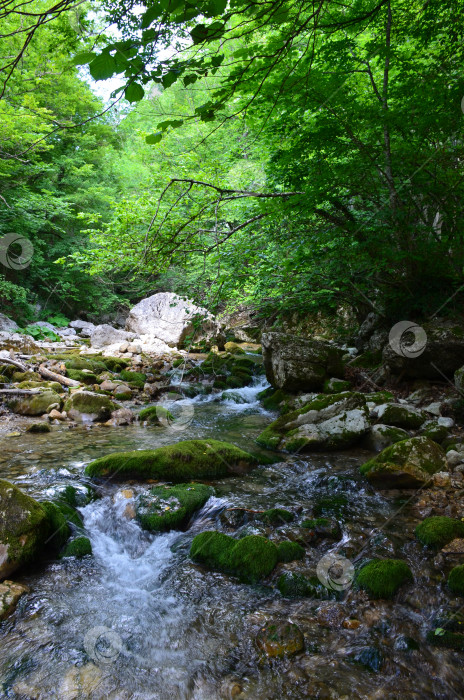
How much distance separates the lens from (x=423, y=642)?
2559 mm

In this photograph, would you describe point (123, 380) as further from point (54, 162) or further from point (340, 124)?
point (54, 162)

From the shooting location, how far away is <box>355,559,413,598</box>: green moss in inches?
117

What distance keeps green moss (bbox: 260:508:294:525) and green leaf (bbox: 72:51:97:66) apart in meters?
4.07

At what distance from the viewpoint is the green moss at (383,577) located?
117 inches

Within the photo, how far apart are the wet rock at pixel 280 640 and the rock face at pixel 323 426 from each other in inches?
146

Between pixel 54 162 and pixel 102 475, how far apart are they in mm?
18831

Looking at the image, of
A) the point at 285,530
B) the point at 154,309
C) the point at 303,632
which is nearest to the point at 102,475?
the point at 285,530

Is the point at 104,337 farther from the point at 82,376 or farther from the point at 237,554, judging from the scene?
the point at 237,554

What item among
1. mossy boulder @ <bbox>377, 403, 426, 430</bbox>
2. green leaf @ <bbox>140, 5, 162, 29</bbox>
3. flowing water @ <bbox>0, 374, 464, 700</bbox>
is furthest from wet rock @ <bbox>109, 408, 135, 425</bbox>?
green leaf @ <bbox>140, 5, 162, 29</bbox>

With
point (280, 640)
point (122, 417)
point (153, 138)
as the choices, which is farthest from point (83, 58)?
point (122, 417)

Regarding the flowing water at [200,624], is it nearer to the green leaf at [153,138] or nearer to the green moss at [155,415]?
the green leaf at [153,138]

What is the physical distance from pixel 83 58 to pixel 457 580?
398cm

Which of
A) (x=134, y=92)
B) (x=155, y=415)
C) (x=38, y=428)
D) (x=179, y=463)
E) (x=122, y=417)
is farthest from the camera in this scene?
(x=155, y=415)

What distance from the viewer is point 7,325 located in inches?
632
